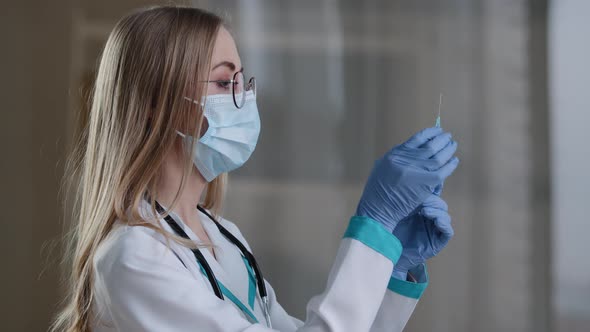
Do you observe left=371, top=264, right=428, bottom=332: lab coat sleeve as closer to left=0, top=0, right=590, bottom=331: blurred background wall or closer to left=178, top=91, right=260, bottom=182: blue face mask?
left=178, top=91, right=260, bottom=182: blue face mask

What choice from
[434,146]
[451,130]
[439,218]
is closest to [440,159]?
[434,146]

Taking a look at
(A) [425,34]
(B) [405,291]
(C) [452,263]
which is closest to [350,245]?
(B) [405,291]

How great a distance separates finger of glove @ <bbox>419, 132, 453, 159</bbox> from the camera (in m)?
1.12

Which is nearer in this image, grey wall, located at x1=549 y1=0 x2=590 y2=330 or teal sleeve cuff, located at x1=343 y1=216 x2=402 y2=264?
teal sleeve cuff, located at x1=343 y1=216 x2=402 y2=264

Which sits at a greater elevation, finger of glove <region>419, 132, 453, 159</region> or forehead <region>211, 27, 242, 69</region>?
forehead <region>211, 27, 242, 69</region>

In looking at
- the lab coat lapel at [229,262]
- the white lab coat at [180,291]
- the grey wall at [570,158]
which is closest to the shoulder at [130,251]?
the white lab coat at [180,291]

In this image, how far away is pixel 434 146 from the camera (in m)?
1.13

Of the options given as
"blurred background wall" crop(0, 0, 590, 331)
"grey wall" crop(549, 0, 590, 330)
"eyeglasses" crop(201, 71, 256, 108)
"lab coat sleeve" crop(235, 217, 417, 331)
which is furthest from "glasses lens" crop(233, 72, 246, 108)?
"grey wall" crop(549, 0, 590, 330)

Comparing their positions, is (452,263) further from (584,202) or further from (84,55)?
(84,55)

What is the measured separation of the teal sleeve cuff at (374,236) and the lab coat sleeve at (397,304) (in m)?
0.15

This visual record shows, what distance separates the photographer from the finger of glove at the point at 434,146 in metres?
1.12

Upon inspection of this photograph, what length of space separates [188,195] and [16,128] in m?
1.91

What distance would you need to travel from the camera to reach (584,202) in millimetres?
2404

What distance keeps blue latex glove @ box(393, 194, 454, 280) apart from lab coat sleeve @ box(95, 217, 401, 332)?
14 centimetres
